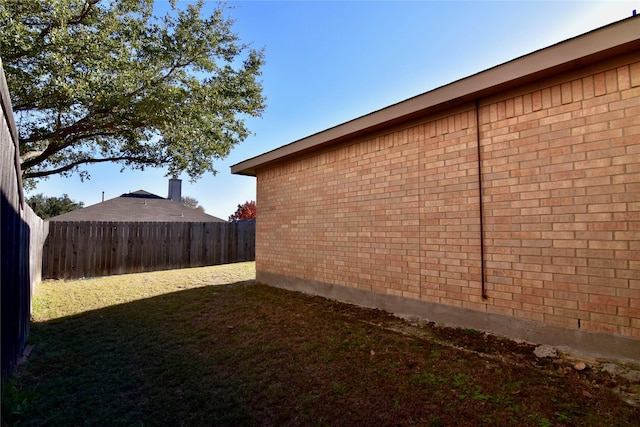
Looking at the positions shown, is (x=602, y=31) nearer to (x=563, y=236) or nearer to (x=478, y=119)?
(x=478, y=119)

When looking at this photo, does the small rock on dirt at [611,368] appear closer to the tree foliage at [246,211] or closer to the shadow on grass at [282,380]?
the shadow on grass at [282,380]

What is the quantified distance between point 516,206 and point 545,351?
5.02ft

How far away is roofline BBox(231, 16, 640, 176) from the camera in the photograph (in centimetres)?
286

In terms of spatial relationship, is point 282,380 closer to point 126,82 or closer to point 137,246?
point 126,82

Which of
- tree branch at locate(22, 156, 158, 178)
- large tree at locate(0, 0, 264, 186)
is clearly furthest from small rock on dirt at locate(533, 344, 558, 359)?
tree branch at locate(22, 156, 158, 178)

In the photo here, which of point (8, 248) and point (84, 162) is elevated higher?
point (84, 162)

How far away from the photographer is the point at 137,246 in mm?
11078

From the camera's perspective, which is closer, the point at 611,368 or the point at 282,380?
the point at 611,368

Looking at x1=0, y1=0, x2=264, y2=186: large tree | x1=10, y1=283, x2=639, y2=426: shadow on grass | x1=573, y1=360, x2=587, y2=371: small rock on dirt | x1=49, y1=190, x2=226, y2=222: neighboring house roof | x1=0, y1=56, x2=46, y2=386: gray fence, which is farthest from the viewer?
x1=49, y1=190, x2=226, y2=222: neighboring house roof

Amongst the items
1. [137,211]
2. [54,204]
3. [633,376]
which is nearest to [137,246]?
[137,211]

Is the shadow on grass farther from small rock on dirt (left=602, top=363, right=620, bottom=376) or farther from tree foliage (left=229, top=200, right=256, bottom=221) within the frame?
tree foliage (left=229, top=200, right=256, bottom=221)

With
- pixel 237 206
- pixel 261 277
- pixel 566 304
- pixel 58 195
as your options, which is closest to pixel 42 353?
pixel 261 277

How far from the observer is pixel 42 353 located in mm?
3920

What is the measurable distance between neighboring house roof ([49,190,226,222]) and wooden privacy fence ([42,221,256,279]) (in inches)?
209
